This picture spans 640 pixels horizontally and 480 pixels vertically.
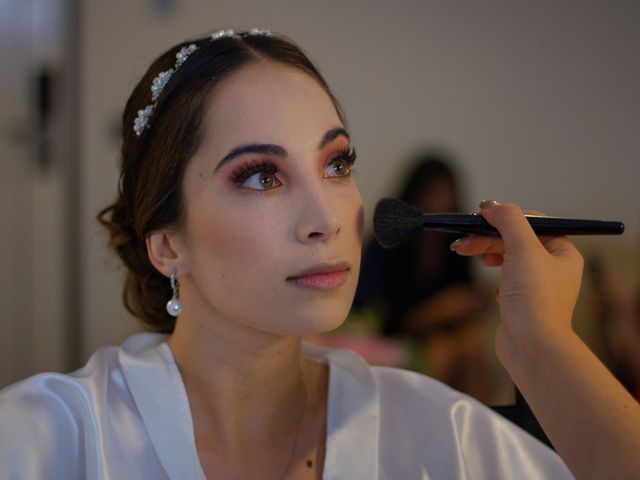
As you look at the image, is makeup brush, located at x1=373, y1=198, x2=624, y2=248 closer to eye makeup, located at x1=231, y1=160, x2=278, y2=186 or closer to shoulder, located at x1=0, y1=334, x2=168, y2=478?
eye makeup, located at x1=231, y1=160, x2=278, y2=186

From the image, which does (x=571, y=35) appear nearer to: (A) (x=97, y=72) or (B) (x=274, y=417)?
(A) (x=97, y=72)

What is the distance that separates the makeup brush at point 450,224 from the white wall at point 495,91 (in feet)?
5.42

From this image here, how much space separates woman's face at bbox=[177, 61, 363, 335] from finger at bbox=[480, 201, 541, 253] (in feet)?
0.62

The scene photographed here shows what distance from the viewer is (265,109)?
0.91 meters

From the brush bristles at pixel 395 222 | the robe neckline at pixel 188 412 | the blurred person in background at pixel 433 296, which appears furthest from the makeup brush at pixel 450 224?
the blurred person in background at pixel 433 296

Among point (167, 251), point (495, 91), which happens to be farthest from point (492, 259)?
point (495, 91)

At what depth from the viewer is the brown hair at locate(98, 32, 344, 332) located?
3.10ft

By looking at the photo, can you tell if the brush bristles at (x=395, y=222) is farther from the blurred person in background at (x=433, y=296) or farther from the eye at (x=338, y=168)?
the blurred person in background at (x=433, y=296)

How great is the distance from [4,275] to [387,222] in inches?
72.0

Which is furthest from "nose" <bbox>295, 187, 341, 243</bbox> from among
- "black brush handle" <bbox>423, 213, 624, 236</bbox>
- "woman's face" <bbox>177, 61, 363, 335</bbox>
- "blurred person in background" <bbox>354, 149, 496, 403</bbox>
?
"blurred person in background" <bbox>354, 149, 496, 403</bbox>

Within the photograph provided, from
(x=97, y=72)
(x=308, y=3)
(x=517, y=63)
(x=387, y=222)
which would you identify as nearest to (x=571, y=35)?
(x=517, y=63)

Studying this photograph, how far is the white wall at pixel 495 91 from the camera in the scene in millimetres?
2525

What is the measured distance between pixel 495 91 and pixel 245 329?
195 cm

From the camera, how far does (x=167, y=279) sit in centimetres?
112
